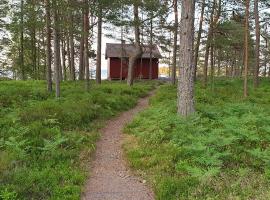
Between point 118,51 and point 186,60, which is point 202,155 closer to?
point 186,60

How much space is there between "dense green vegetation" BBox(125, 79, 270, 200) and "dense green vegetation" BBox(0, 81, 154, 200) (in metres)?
1.51

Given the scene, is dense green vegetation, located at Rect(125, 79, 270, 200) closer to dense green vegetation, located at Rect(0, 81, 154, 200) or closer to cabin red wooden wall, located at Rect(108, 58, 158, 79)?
dense green vegetation, located at Rect(0, 81, 154, 200)

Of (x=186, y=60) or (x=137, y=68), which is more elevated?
(x=186, y=60)

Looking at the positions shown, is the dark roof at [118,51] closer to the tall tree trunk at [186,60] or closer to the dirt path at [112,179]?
the tall tree trunk at [186,60]

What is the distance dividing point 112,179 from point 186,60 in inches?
243

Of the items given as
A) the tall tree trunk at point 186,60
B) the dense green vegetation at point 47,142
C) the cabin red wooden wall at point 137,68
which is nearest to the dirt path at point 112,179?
the dense green vegetation at point 47,142

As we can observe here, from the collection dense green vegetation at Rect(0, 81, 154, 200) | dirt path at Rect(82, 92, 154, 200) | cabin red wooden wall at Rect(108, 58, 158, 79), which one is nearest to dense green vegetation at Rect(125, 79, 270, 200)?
dirt path at Rect(82, 92, 154, 200)

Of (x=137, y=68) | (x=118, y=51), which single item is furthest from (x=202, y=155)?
(x=118, y=51)

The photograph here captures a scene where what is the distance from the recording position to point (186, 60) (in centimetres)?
1283

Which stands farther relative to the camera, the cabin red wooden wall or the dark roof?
the cabin red wooden wall

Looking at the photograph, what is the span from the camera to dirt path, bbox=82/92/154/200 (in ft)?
23.6

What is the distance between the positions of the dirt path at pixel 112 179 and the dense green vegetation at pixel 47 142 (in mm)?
267

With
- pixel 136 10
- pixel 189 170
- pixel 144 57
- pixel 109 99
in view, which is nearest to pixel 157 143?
pixel 189 170

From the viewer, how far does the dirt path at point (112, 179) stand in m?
7.19
